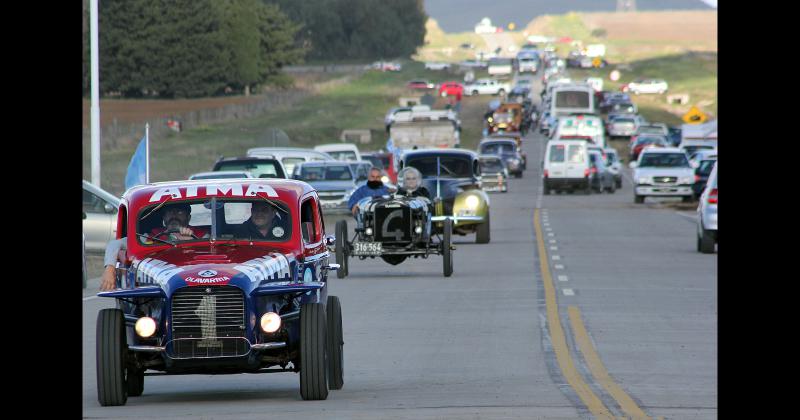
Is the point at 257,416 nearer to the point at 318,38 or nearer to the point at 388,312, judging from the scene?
the point at 388,312

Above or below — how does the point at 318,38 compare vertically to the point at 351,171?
above

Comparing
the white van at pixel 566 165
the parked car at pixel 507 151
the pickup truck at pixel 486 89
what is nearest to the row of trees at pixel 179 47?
the pickup truck at pixel 486 89

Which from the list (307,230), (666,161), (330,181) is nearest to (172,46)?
(666,161)

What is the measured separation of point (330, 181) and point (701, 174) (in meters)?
13.1

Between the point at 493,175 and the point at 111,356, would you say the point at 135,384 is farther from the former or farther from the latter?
the point at 493,175

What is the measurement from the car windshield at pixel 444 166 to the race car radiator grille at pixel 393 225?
26.4 ft

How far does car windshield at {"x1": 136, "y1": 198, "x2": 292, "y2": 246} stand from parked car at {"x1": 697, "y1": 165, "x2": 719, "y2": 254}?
16957 millimetres

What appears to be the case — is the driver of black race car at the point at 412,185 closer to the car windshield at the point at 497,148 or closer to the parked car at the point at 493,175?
the parked car at the point at 493,175

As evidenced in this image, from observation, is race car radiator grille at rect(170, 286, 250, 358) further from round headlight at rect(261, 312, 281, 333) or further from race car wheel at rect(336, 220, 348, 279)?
race car wheel at rect(336, 220, 348, 279)

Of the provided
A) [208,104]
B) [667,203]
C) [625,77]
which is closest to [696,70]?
[625,77]

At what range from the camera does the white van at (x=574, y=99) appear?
9106 cm

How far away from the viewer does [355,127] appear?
10312 centimetres

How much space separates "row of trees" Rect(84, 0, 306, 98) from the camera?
366 ft
